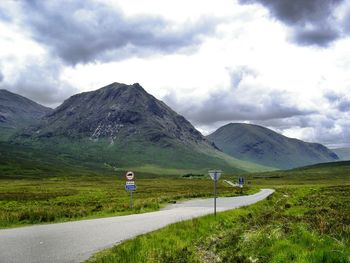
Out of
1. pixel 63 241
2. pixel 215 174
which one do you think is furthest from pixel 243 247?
pixel 215 174

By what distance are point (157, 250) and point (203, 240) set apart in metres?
3.82

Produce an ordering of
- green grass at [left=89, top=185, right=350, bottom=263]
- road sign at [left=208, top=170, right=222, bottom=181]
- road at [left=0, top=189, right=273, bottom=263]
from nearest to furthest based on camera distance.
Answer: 1. green grass at [left=89, top=185, right=350, bottom=263]
2. road at [left=0, top=189, right=273, bottom=263]
3. road sign at [left=208, top=170, right=222, bottom=181]

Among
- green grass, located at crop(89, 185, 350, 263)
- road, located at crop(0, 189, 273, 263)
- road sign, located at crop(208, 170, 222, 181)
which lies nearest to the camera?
green grass, located at crop(89, 185, 350, 263)

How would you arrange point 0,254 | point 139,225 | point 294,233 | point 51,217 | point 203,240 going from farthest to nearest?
1. point 51,217
2. point 139,225
3. point 203,240
4. point 294,233
5. point 0,254

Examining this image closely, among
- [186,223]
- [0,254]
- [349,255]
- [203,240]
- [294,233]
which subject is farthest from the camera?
[186,223]

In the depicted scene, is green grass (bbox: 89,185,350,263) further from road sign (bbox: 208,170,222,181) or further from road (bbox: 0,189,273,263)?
road sign (bbox: 208,170,222,181)

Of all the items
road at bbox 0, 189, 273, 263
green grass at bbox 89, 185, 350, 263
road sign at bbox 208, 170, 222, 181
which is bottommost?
road at bbox 0, 189, 273, 263

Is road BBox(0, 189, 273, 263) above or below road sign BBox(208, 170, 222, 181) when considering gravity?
below

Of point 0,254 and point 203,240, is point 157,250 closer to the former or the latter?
point 203,240

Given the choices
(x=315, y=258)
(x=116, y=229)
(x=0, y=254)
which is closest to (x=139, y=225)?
(x=116, y=229)

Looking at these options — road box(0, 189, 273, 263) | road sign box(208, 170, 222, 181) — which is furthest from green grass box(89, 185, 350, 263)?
road sign box(208, 170, 222, 181)

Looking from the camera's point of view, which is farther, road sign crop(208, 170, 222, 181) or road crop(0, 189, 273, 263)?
road sign crop(208, 170, 222, 181)

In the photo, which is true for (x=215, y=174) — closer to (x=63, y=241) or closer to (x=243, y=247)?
(x=63, y=241)

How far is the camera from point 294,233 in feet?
53.4
